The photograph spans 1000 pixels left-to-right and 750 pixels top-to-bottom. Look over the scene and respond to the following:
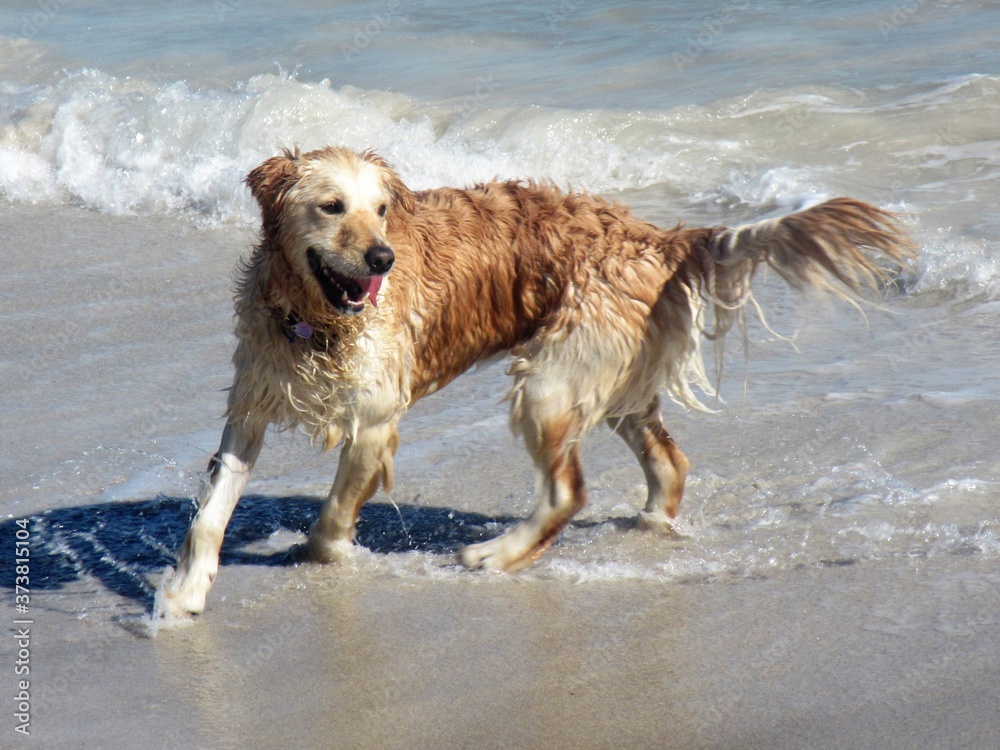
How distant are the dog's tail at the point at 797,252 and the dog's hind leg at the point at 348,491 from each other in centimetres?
134

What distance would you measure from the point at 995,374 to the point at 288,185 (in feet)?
11.8

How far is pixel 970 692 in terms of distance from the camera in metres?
3.25

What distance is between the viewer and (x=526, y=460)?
529 cm

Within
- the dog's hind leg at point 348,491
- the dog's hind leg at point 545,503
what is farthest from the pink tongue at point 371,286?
the dog's hind leg at point 545,503

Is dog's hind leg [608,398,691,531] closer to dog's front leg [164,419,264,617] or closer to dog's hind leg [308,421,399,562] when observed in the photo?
dog's hind leg [308,421,399,562]

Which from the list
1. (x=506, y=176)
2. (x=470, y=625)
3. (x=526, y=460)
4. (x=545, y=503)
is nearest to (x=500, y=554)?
(x=545, y=503)

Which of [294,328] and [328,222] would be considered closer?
[328,222]

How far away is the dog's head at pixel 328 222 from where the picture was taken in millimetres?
4020

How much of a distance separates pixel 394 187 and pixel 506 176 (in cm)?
618

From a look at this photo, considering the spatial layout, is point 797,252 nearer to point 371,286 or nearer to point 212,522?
point 371,286

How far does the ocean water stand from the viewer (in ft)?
15.3

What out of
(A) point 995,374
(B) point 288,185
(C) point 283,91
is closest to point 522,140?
(C) point 283,91

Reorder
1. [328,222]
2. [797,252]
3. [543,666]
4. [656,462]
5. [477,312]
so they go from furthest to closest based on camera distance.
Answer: [656,462] → [477,312] → [797,252] → [328,222] → [543,666]

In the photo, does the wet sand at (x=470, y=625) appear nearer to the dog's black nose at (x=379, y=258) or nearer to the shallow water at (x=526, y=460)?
the shallow water at (x=526, y=460)
